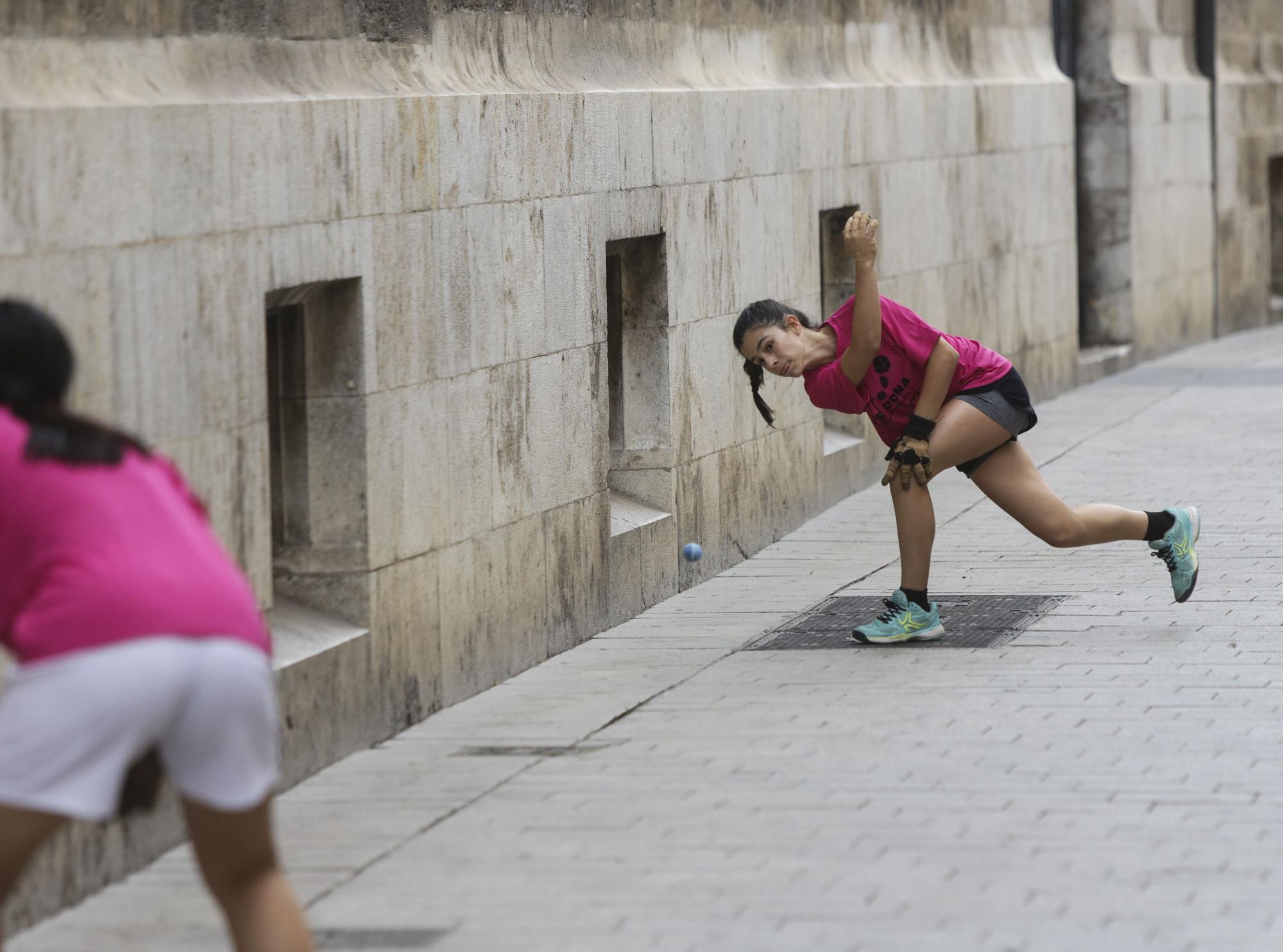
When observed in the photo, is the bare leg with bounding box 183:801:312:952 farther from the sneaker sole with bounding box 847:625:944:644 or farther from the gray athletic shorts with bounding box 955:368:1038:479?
the gray athletic shorts with bounding box 955:368:1038:479

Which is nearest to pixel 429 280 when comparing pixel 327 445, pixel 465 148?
pixel 465 148

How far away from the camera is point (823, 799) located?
20.9 ft

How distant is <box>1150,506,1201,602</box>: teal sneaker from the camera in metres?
8.95

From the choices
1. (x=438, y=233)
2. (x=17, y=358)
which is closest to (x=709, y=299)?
(x=438, y=233)

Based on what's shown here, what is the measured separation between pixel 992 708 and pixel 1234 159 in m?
16.3

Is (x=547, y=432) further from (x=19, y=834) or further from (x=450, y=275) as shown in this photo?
(x=19, y=834)

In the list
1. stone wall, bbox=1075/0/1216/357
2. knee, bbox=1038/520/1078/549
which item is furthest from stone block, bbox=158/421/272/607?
stone wall, bbox=1075/0/1216/357

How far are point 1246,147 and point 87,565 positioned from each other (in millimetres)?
20599

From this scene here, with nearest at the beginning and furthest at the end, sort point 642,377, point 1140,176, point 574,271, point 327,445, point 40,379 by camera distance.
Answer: point 40,379
point 327,445
point 574,271
point 642,377
point 1140,176

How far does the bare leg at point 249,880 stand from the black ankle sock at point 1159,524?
531cm

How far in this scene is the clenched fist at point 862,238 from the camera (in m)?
8.13

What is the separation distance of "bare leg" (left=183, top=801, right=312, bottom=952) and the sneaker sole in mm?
4569

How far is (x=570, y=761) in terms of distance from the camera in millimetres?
6957

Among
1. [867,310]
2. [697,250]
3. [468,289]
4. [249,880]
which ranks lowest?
[249,880]
